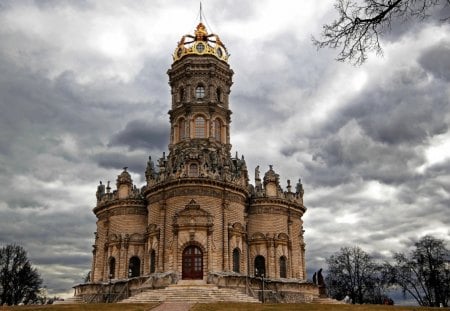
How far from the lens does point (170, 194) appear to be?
1706 inches

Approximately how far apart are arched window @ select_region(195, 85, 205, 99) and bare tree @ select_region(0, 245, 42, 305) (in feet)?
110

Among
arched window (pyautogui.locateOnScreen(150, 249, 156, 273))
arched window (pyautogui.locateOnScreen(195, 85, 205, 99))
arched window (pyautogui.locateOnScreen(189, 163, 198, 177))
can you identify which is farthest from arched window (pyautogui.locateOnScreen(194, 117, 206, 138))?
arched window (pyautogui.locateOnScreen(150, 249, 156, 273))

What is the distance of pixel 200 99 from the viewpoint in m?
51.3

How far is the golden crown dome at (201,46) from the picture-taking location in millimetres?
53000

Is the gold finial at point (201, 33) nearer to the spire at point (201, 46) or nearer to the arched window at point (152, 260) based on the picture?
the spire at point (201, 46)

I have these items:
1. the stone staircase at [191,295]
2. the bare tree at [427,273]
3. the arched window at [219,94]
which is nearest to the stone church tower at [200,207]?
the arched window at [219,94]

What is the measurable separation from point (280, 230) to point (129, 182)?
1613 cm

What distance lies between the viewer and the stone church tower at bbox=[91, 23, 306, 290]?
41438 mm

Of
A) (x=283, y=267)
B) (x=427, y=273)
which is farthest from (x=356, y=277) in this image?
(x=283, y=267)

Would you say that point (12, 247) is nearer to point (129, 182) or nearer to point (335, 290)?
point (129, 182)

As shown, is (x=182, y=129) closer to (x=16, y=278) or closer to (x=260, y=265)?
(x=260, y=265)

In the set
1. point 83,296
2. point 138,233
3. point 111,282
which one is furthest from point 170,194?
point 83,296

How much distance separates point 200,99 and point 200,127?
2982 mm

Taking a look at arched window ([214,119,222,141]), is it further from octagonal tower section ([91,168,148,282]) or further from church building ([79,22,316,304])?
octagonal tower section ([91,168,148,282])
